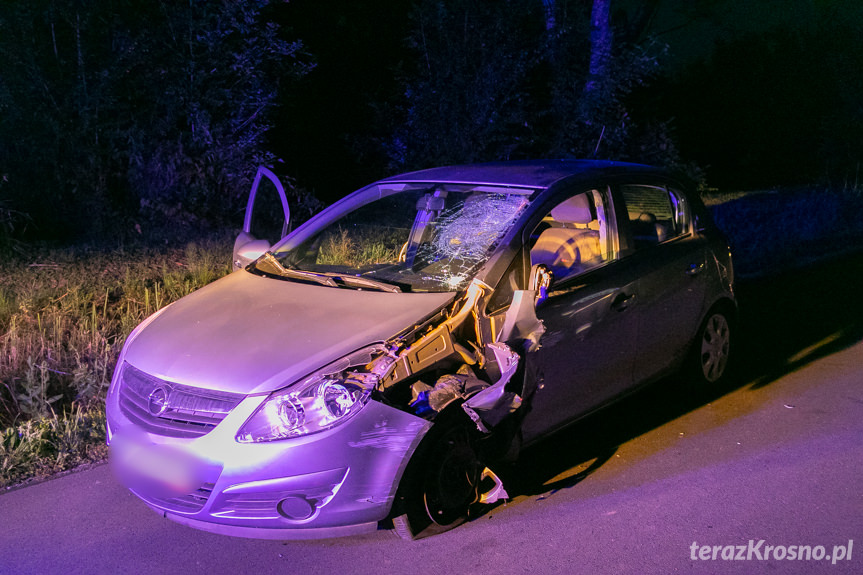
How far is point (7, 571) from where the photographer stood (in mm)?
3582

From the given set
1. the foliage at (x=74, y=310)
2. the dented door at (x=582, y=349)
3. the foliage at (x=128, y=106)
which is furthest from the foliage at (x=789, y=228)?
the foliage at (x=128, y=106)

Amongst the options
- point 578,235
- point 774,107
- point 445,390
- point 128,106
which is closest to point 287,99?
point 128,106

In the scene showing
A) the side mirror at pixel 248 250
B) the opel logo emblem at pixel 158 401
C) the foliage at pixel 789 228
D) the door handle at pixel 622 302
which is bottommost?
the foliage at pixel 789 228

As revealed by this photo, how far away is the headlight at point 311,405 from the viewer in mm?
3402

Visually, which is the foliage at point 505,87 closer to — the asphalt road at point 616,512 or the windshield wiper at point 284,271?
the asphalt road at point 616,512

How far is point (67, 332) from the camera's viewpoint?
20.9 ft

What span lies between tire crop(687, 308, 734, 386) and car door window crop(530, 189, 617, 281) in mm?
1182

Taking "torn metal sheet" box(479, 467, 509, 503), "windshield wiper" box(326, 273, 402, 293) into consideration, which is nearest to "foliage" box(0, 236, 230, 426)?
"windshield wiper" box(326, 273, 402, 293)

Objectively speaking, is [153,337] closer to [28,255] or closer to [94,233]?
[28,255]

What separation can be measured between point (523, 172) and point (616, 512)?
2.08 m

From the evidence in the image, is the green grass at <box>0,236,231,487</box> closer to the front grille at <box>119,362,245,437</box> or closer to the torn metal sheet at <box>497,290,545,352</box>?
the front grille at <box>119,362,245,437</box>

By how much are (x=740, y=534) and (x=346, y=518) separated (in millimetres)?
1887

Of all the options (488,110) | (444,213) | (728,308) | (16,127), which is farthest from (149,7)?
(728,308)

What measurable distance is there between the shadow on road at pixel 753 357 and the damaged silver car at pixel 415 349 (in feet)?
1.06
